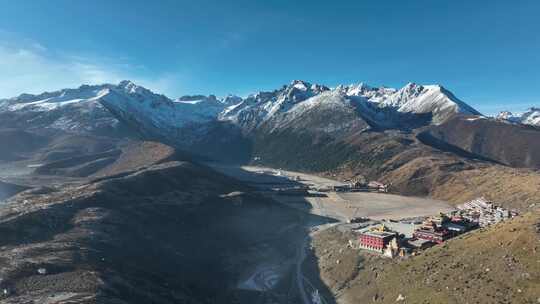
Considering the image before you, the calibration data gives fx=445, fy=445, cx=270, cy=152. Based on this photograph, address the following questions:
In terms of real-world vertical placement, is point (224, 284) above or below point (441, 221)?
below

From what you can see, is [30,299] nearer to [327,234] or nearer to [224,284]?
[224,284]

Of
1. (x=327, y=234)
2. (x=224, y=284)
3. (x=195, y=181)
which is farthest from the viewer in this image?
(x=195, y=181)

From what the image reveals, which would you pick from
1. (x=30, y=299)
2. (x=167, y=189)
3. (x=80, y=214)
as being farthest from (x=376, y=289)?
(x=167, y=189)

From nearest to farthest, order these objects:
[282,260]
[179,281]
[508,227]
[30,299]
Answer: [30,299]
[508,227]
[179,281]
[282,260]

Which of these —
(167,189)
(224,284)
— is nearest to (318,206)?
(167,189)

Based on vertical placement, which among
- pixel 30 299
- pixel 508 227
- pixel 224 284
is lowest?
pixel 224 284

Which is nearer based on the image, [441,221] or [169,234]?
[441,221]

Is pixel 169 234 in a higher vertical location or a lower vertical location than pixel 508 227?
lower

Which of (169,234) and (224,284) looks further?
(169,234)

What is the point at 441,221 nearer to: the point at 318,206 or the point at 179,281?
the point at 179,281
